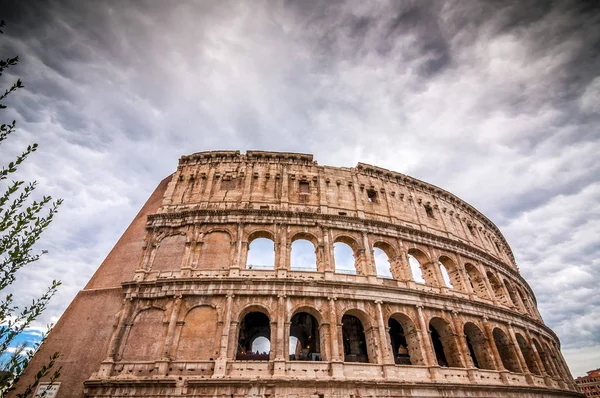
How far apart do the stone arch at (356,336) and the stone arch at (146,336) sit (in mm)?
8925

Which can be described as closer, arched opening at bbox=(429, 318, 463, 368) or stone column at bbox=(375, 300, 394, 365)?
stone column at bbox=(375, 300, 394, 365)

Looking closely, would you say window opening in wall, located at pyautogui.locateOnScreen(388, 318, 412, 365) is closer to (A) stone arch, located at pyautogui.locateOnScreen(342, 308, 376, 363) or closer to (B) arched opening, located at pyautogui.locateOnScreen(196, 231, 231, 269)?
(A) stone arch, located at pyautogui.locateOnScreen(342, 308, 376, 363)

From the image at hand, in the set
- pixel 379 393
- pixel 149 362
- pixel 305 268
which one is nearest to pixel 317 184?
pixel 305 268

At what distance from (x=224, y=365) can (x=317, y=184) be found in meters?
11.8

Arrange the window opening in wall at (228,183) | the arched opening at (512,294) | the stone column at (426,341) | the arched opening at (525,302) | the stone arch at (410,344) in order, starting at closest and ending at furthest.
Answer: the stone column at (426,341) → the stone arch at (410,344) → the window opening in wall at (228,183) → the arched opening at (512,294) → the arched opening at (525,302)

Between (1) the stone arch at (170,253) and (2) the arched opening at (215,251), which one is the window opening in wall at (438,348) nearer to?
(2) the arched opening at (215,251)

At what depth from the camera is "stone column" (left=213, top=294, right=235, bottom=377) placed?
39.9ft

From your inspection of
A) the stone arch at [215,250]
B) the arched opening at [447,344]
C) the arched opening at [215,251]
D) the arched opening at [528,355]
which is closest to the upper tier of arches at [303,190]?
the stone arch at [215,250]

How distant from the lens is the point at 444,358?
17.2m

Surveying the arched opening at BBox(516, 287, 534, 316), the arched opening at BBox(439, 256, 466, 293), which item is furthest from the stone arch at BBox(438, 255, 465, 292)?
Answer: the arched opening at BBox(516, 287, 534, 316)

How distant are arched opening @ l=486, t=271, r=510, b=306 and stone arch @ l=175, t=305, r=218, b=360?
65.2 ft

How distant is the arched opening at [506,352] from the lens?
17016 mm

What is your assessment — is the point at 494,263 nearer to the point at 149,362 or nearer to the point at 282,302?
the point at 282,302

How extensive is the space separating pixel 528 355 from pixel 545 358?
1.98 m
